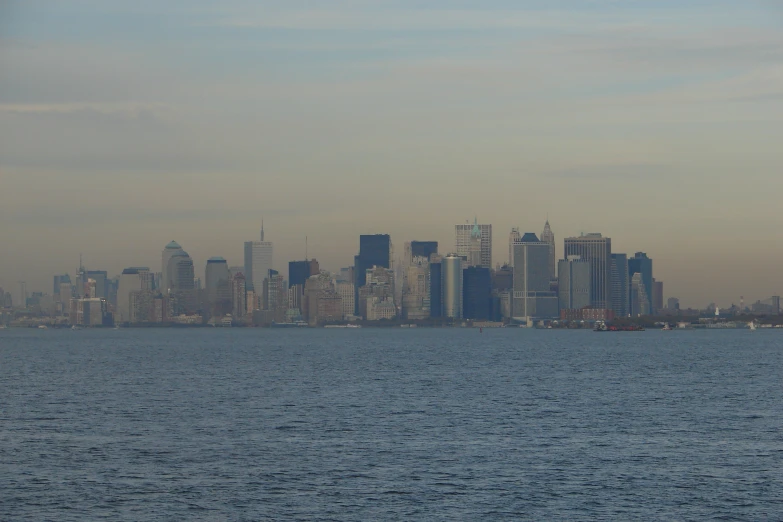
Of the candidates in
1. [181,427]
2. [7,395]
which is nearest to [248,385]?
[7,395]

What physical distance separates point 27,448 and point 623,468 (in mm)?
42666

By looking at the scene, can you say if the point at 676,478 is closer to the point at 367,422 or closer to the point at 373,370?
the point at 367,422

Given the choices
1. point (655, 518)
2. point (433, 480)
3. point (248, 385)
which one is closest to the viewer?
point (655, 518)

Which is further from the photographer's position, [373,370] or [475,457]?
[373,370]

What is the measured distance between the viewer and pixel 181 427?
288ft

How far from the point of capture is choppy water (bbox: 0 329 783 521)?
186 feet

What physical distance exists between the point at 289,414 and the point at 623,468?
39.7 meters

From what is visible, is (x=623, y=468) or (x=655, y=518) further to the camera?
(x=623, y=468)

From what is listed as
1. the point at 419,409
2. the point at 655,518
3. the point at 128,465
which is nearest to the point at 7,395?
the point at 419,409

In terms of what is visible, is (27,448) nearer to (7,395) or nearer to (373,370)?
(7,395)

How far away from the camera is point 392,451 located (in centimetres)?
7438

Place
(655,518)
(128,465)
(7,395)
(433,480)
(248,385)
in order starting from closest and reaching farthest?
(655,518) → (433,480) → (128,465) → (7,395) → (248,385)

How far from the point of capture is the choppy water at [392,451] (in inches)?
2234

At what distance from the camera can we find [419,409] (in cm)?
10231
